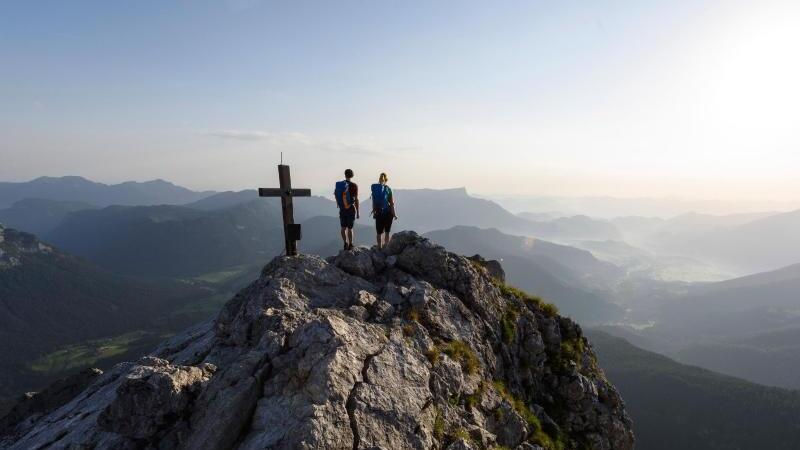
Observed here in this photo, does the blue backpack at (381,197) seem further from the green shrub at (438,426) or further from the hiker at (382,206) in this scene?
the green shrub at (438,426)

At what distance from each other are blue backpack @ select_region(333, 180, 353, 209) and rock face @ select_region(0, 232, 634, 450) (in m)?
3.17

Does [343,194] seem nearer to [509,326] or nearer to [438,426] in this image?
[509,326]

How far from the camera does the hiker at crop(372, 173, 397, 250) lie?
24.5 meters

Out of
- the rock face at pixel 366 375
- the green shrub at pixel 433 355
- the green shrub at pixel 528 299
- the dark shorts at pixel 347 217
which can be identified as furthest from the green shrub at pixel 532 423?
the dark shorts at pixel 347 217

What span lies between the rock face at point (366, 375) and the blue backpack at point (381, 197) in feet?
7.18

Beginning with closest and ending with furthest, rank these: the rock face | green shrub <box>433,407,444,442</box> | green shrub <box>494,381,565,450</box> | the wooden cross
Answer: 1. the rock face
2. green shrub <box>433,407,444,442</box>
3. green shrub <box>494,381,565,450</box>
4. the wooden cross

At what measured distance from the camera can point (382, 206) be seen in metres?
24.6

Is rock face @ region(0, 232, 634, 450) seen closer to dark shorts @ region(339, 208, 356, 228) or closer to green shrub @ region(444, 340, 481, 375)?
green shrub @ region(444, 340, 481, 375)

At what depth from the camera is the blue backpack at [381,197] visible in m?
24.5

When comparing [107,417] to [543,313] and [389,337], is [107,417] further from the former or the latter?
[543,313]

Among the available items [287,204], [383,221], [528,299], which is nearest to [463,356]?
[383,221]

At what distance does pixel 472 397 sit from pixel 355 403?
611 centimetres

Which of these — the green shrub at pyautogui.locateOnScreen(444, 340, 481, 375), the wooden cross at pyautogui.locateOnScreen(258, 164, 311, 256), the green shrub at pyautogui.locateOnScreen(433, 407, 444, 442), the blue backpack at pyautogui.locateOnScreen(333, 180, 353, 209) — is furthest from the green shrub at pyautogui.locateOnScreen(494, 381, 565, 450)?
the wooden cross at pyautogui.locateOnScreen(258, 164, 311, 256)

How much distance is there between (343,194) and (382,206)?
253 cm
